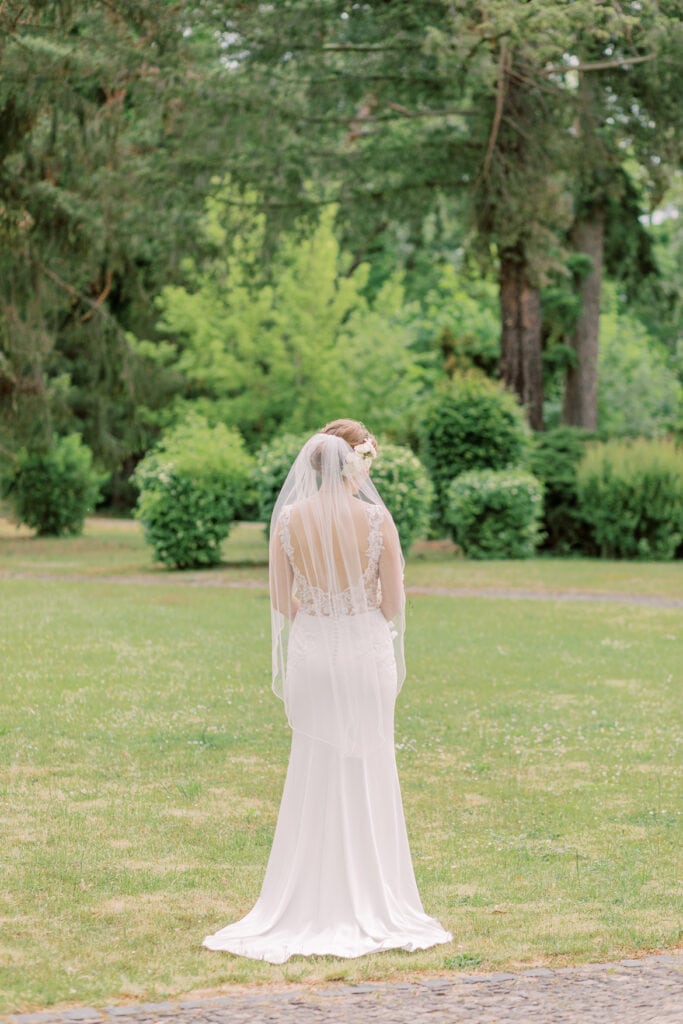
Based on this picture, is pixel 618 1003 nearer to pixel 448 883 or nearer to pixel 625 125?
pixel 448 883

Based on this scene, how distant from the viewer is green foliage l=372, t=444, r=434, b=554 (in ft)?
74.9

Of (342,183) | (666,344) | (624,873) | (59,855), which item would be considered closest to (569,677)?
(624,873)

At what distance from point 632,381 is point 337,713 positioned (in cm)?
4194

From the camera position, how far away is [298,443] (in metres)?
23.6

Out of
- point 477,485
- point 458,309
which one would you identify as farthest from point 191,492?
point 458,309

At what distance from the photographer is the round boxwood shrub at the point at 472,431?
89.4ft

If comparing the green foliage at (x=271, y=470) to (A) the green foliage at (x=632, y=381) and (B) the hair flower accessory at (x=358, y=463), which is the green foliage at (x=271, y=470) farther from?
(A) the green foliage at (x=632, y=381)

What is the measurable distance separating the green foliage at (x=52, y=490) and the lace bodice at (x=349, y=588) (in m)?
27.9

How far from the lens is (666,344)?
2016 inches

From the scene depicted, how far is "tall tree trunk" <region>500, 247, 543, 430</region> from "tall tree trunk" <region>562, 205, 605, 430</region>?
297cm

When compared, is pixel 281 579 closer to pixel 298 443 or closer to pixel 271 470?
pixel 271 470

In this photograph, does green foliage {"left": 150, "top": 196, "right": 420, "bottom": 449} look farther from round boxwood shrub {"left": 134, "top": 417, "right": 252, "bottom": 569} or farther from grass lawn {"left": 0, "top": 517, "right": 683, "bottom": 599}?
round boxwood shrub {"left": 134, "top": 417, "right": 252, "bottom": 569}

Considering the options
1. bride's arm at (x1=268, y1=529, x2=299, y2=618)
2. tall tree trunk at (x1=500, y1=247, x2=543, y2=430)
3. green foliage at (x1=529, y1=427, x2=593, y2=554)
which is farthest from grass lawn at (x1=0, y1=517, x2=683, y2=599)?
bride's arm at (x1=268, y1=529, x2=299, y2=618)

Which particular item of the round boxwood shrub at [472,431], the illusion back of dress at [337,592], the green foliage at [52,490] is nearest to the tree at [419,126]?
the round boxwood shrub at [472,431]
